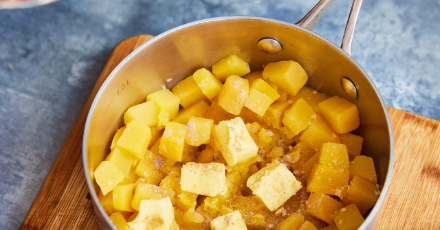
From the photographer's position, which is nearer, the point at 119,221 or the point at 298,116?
the point at 119,221

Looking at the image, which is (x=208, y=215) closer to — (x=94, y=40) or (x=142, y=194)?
(x=142, y=194)

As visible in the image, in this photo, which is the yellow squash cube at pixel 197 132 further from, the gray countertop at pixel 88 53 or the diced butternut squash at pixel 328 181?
the gray countertop at pixel 88 53

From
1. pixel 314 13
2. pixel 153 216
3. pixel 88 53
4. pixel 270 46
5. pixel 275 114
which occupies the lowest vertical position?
pixel 88 53

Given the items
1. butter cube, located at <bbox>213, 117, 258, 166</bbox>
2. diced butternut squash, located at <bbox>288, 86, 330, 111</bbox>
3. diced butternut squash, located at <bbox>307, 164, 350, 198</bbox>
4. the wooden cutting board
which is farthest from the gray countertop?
butter cube, located at <bbox>213, 117, 258, 166</bbox>

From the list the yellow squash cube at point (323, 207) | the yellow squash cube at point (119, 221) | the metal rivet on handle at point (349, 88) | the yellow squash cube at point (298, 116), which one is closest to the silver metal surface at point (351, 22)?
the metal rivet on handle at point (349, 88)

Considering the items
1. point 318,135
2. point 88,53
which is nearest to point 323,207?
point 318,135

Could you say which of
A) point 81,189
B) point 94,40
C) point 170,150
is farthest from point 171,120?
point 94,40

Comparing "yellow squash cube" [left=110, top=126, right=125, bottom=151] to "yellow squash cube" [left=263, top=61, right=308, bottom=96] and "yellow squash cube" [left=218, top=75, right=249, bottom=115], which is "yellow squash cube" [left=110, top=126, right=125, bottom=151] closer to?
"yellow squash cube" [left=218, top=75, right=249, bottom=115]

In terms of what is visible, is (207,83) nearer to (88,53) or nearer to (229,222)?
(229,222)
